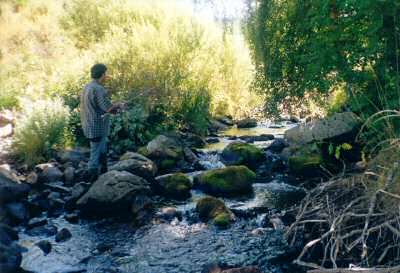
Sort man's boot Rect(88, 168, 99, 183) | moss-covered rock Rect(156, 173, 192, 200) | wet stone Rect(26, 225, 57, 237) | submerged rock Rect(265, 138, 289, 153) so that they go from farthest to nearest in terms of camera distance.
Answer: submerged rock Rect(265, 138, 289, 153) < man's boot Rect(88, 168, 99, 183) < moss-covered rock Rect(156, 173, 192, 200) < wet stone Rect(26, 225, 57, 237)

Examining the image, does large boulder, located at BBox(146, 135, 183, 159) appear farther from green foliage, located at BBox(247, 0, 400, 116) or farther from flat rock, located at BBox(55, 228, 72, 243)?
flat rock, located at BBox(55, 228, 72, 243)

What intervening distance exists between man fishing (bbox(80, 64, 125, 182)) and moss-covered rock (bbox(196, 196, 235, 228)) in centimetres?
222

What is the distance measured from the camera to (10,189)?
7496 mm

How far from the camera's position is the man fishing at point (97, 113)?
324 inches

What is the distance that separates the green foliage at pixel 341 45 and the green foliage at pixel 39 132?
16.0 feet

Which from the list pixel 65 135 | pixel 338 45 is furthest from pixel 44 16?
pixel 338 45

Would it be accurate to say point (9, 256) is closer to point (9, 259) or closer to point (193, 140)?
point (9, 259)

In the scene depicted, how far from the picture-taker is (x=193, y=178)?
9.23 metres

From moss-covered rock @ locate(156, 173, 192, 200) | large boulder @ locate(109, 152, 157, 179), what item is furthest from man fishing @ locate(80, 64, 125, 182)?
moss-covered rock @ locate(156, 173, 192, 200)

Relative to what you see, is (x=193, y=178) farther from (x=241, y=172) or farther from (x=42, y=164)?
(x=42, y=164)

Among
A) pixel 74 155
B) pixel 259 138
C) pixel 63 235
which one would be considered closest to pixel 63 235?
pixel 63 235

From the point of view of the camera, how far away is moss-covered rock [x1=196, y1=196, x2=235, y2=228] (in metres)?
6.99

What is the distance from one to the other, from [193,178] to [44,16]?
17724 millimetres

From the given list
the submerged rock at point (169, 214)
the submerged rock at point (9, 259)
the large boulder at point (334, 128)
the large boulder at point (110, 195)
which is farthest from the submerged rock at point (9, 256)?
the large boulder at point (334, 128)
